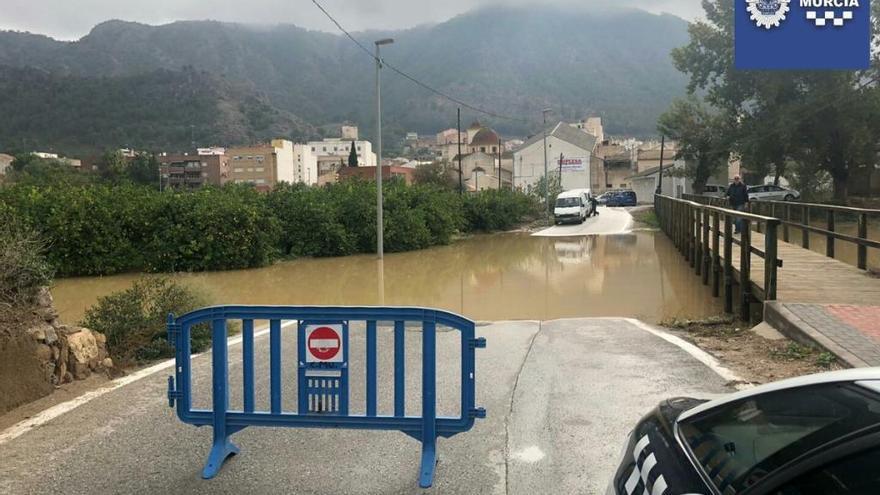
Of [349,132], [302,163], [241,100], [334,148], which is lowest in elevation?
[302,163]

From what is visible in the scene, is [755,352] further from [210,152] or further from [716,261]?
[210,152]

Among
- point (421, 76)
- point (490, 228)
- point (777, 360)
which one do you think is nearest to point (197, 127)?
point (421, 76)

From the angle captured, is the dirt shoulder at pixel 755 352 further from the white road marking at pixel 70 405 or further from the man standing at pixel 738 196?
the man standing at pixel 738 196

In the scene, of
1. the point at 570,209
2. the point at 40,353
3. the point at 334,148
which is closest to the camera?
the point at 40,353

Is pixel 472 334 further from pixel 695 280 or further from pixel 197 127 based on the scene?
pixel 197 127

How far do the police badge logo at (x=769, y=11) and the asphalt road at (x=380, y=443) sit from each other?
8.54 m

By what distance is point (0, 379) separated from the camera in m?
5.93

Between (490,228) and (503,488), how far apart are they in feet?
128

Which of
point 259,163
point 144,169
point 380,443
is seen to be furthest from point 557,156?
point 380,443

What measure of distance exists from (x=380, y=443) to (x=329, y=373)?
886mm

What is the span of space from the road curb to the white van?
123 ft

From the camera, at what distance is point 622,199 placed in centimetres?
7562

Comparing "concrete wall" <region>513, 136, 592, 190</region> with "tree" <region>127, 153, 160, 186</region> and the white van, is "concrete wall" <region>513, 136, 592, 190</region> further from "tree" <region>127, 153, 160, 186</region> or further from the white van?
the white van

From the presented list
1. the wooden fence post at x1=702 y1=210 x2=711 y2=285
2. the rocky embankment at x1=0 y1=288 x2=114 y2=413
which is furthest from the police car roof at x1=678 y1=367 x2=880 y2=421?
the wooden fence post at x1=702 y1=210 x2=711 y2=285
